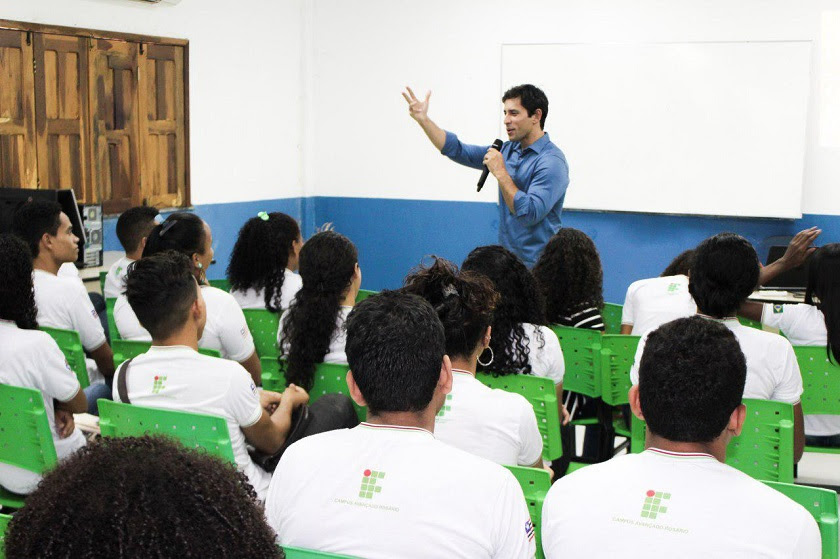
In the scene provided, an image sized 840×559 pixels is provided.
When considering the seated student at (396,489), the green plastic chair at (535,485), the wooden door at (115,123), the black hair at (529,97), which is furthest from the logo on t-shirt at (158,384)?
the wooden door at (115,123)

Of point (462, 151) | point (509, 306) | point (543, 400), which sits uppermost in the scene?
point (462, 151)

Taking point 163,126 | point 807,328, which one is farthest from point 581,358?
point 163,126

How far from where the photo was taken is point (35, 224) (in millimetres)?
3670

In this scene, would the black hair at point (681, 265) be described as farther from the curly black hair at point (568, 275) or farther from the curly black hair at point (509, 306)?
the curly black hair at point (509, 306)

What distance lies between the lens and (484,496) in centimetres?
150

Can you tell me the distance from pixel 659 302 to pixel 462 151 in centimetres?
174

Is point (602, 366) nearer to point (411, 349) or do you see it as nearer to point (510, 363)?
point (510, 363)

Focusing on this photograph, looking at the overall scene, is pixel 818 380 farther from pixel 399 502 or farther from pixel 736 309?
pixel 399 502

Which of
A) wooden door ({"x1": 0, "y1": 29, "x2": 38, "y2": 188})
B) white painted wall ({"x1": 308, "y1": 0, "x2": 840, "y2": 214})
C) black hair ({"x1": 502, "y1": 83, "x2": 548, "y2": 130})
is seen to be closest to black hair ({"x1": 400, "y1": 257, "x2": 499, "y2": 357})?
black hair ({"x1": 502, "y1": 83, "x2": 548, "y2": 130})

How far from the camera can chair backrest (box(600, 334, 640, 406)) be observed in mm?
3275

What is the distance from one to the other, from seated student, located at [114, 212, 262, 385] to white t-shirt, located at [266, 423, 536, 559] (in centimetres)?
156

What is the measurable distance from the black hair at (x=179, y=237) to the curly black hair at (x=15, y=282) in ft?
3.23

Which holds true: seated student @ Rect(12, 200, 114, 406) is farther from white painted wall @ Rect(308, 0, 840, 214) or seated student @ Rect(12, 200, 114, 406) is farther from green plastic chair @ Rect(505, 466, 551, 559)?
white painted wall @ Rect(308, 0, 840, 214)

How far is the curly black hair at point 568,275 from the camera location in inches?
141
